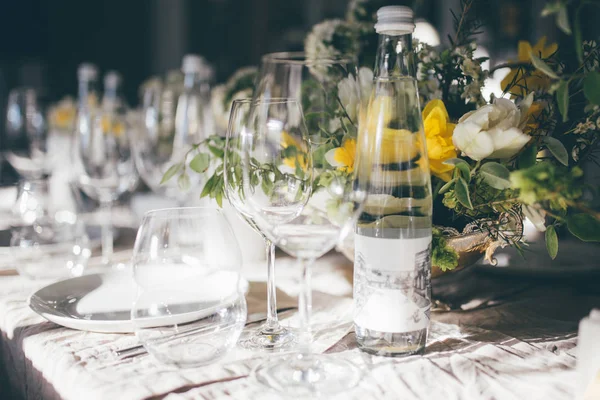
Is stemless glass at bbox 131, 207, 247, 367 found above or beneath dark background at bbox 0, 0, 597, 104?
beneath

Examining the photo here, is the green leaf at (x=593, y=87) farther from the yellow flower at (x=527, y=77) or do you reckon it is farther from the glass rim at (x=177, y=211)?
the glass rim at (x=177, y=211)

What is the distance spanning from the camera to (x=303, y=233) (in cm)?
52

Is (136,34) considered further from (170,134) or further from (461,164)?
(461,164)

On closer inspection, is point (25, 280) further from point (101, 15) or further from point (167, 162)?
point (101, 15)

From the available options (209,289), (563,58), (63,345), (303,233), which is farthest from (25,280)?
(563,58)

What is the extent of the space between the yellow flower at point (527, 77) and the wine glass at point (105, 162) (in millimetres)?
701

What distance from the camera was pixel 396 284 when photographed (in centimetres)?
57

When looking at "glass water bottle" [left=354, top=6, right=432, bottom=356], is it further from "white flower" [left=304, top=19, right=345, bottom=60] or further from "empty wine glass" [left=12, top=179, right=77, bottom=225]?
"empty wine glass" [left=12, top=179, right=77, bottom=225]

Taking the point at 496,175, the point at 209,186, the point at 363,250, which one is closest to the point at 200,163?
the point at 209,186

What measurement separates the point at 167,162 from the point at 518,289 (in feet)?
2.47

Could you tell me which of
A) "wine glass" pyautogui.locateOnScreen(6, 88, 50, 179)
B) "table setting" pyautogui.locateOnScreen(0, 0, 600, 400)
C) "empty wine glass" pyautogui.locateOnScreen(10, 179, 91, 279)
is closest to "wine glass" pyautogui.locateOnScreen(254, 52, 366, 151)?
"table setting" pyautogui.locateOnScreen(0, 0, 600, 400)

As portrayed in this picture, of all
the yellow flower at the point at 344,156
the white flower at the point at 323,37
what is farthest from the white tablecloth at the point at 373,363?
the white flower at the point at 323,37

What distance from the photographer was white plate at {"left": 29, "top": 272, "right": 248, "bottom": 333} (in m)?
0.61

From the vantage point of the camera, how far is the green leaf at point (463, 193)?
1.96 feet
